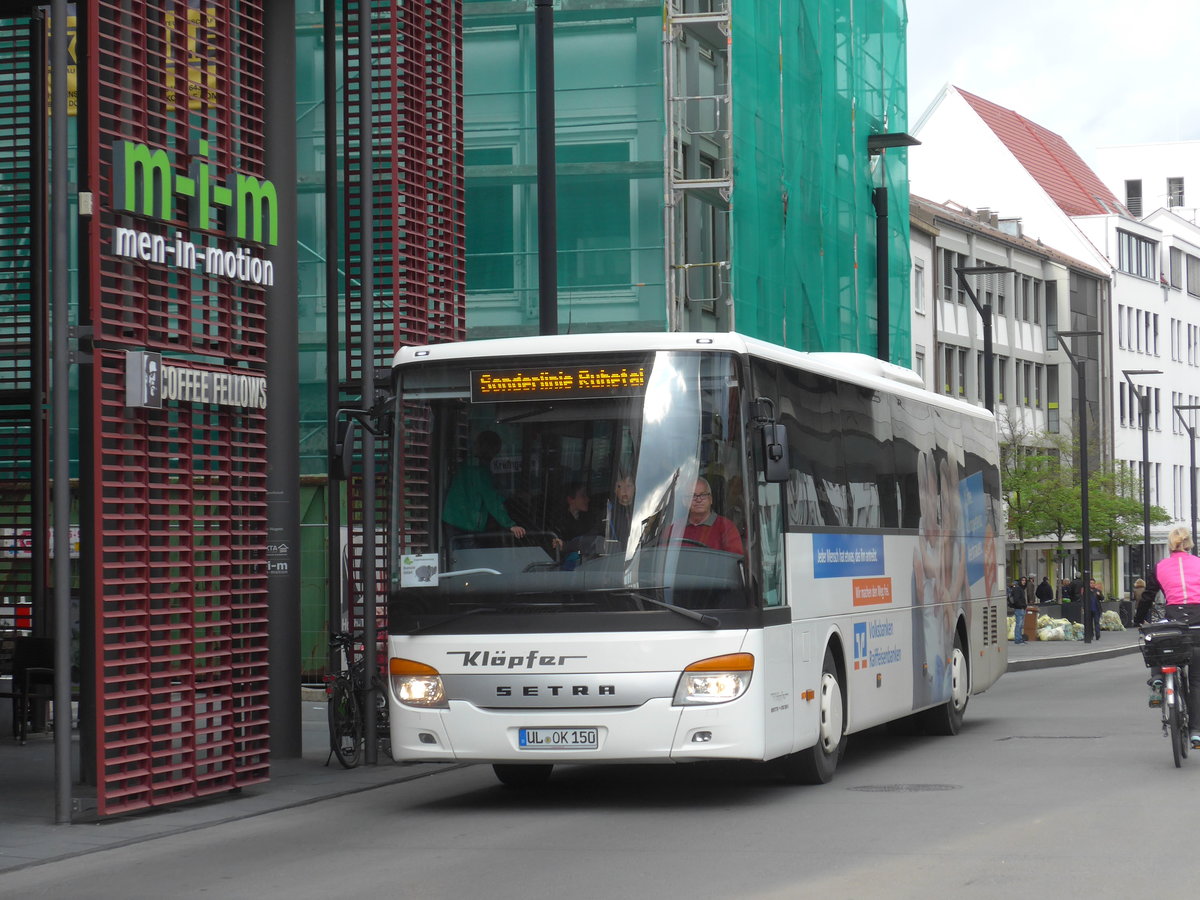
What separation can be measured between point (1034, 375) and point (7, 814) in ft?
221

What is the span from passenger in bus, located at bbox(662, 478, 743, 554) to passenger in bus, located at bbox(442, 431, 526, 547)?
1141mm

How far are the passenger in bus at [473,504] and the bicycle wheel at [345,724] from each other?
3712 mm

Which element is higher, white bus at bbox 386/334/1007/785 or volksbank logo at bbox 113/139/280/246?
volksbank logo at bbox 113/139/280/246

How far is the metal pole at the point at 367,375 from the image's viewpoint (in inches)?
660

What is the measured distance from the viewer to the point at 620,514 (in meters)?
13.2

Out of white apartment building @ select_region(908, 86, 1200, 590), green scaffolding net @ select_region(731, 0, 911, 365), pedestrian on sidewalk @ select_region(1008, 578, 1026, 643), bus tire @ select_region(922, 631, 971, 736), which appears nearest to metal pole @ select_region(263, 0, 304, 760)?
bus tire @ select_region(922, 631, 971, 736)

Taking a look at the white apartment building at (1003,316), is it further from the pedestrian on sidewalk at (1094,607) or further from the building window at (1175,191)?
the building window at (1175,191)

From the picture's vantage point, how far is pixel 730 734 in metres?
13.2

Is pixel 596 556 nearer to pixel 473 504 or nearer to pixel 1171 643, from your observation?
pixel 473 504

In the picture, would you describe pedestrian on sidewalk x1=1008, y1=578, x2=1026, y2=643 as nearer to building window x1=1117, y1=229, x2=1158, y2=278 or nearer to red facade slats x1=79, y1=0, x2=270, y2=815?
building window x1=1117, y1=229, x2=1158, y2=278

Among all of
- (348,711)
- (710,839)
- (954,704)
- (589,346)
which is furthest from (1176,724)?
(348,711)

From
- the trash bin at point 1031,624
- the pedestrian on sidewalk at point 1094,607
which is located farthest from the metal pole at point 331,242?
the trash bin at point 1031,624

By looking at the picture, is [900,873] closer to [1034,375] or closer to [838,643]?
[838,643]

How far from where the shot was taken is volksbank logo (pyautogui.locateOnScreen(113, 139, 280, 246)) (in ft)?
43.9
